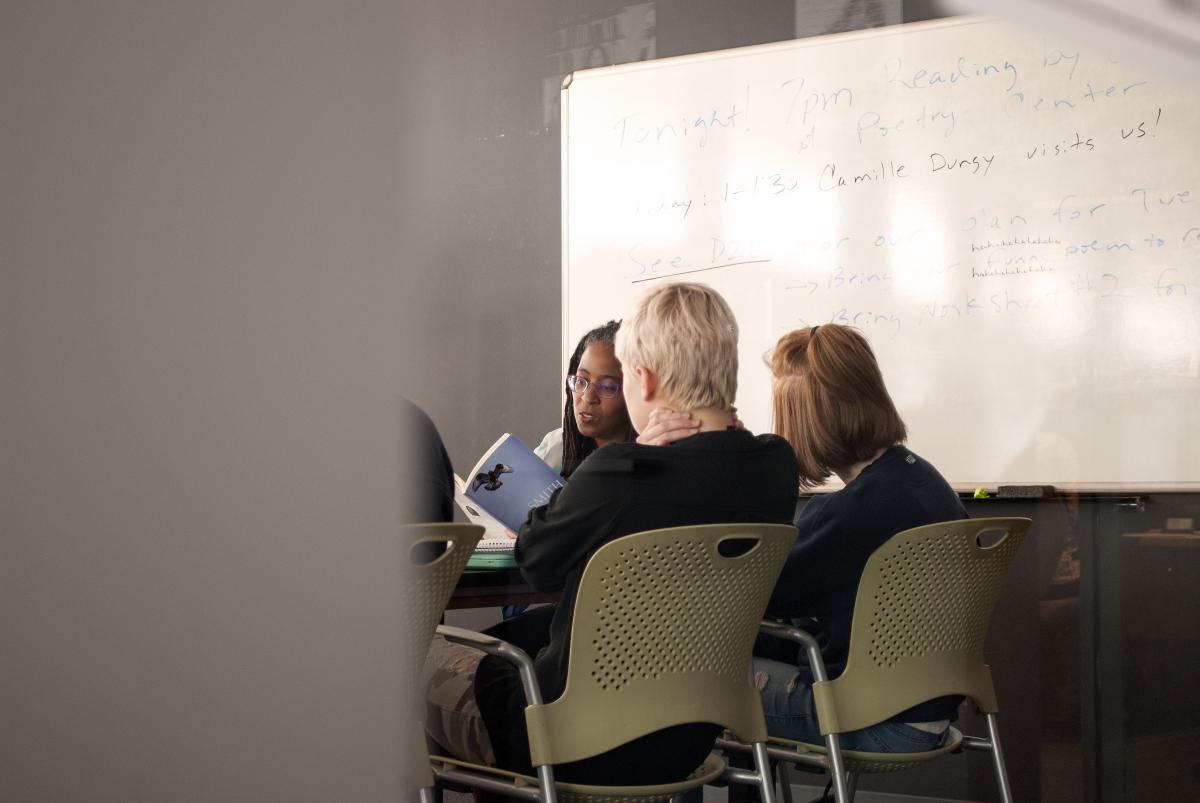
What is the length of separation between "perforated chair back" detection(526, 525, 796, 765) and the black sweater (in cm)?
7

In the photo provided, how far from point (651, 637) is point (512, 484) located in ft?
1.99

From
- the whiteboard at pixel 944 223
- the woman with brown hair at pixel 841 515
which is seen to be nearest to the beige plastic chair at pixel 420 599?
the woman with brown hair at pixel 841 515

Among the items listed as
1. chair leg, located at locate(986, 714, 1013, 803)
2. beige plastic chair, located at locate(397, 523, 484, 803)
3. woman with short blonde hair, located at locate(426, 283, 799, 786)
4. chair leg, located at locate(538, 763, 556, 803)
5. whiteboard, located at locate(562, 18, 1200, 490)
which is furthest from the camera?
whiteboard, located at locate(562, 18, 1200, 490)

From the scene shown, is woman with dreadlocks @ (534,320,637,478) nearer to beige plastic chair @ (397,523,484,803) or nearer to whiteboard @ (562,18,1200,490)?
whiteboard @ (562,18,1200,490)

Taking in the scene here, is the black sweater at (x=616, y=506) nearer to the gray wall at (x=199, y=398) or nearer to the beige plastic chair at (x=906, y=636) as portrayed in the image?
the beige plastic chair at (x=906, y=636)

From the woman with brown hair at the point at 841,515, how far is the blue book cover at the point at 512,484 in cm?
45

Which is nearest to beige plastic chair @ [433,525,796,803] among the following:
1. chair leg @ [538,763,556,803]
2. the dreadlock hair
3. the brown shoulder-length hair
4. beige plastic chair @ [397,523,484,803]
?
chair leg @ [538,763,556,803]

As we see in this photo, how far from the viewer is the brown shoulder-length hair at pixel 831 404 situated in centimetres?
219

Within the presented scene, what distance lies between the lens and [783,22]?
10.9 ft

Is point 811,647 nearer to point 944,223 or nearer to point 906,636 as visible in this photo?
point 906,636

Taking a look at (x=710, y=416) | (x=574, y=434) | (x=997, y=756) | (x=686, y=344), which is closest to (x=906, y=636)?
(x=997, y=756)

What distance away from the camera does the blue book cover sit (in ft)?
6.84

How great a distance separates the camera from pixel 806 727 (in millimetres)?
2035

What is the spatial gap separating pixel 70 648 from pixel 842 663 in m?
1.63
